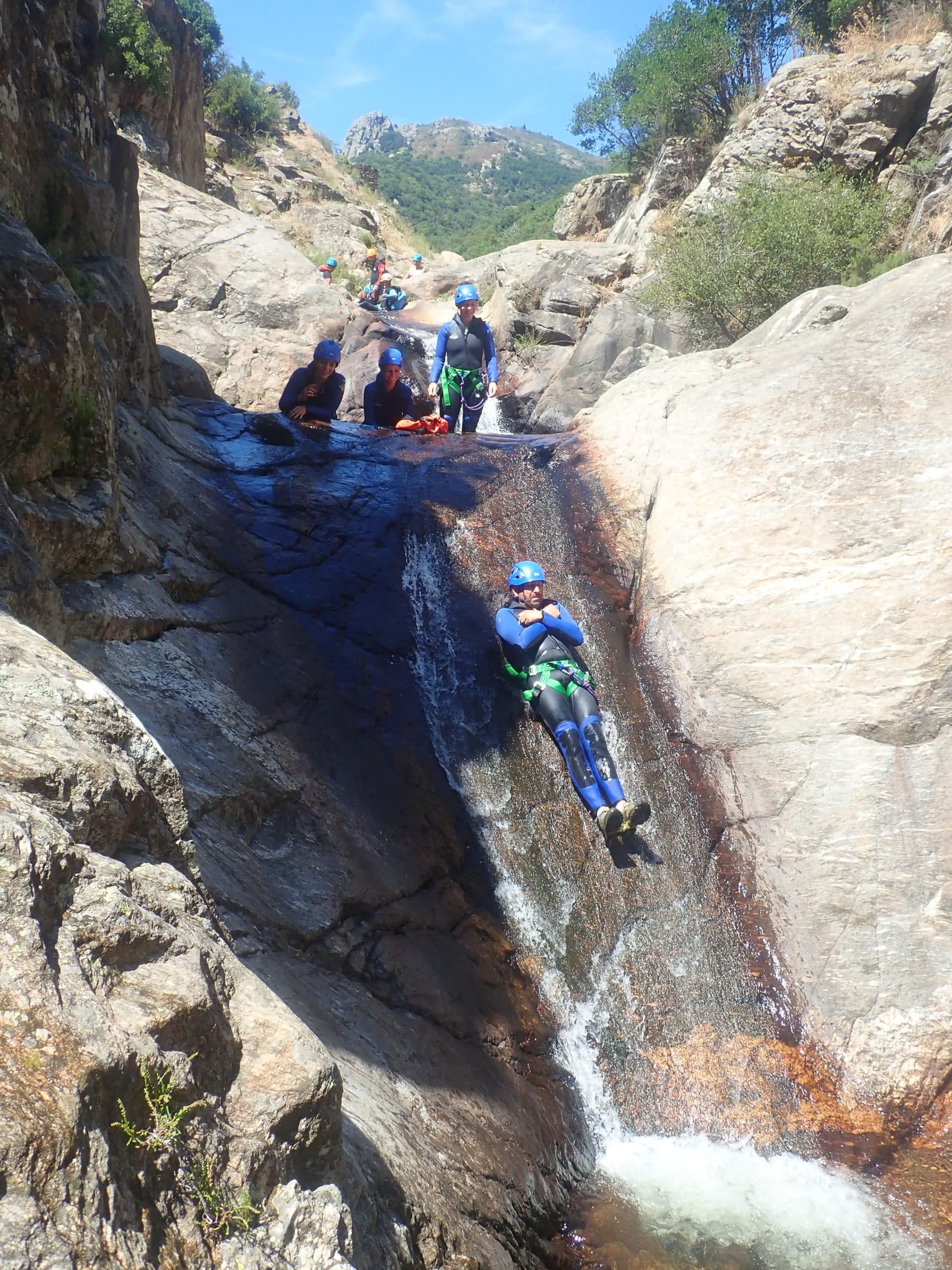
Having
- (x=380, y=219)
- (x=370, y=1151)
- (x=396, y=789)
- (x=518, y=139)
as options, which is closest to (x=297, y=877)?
(x=396, y=789)

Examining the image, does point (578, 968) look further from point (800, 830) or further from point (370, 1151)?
point (370, 1151)

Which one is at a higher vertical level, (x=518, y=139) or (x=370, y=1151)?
(x=518, y=139)

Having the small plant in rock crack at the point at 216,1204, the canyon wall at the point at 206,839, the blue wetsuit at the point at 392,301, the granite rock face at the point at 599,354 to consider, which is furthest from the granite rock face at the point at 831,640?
the blue wetsuit at the point at 392,301

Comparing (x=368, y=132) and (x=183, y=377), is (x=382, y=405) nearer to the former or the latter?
(x=183, y=377)

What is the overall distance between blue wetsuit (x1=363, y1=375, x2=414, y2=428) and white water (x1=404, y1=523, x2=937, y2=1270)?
568 cm

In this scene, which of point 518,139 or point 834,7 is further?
point 518,139

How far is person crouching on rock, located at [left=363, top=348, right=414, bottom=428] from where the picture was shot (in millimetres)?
10641

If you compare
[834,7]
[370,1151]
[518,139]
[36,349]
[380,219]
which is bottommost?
[370,1151]

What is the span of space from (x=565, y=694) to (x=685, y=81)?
23.1m

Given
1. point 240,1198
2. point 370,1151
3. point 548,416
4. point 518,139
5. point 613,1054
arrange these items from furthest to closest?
point 518,139 < point 548,416 < point 613,1054 < point 370,1151 < point 240,1198

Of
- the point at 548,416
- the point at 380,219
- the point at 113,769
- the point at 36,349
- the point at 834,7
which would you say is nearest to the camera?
the point at 113,769

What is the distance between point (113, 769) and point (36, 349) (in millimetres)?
2934

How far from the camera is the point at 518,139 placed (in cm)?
10125

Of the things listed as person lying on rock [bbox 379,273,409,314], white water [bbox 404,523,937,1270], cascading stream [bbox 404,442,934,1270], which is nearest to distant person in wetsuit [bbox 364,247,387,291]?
person lying on rock [bbox 379,273,409,314]
